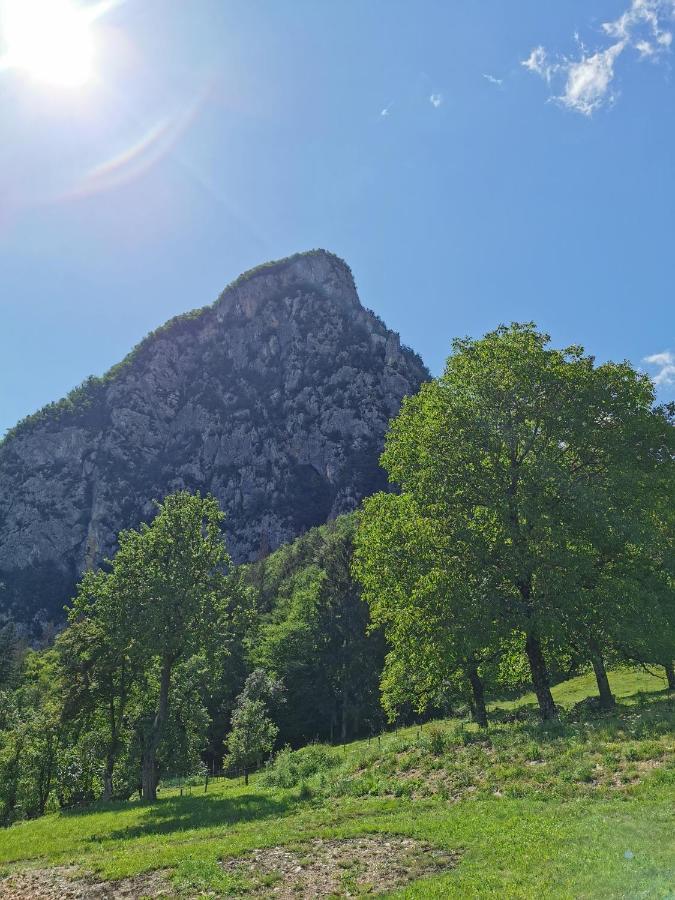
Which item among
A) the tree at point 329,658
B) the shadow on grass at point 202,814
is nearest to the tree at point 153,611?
the shadow on grass at point 202,814

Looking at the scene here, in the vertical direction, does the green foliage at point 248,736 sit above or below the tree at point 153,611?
below

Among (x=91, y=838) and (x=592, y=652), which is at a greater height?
(x=592, y=652)

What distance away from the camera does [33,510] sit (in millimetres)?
191375

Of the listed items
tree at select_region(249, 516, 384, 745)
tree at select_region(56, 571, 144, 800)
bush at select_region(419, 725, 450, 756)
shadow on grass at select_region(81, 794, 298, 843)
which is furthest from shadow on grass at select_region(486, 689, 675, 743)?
tree at select_region(249, 516, 384, 745)

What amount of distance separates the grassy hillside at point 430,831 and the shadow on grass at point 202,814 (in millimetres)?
126

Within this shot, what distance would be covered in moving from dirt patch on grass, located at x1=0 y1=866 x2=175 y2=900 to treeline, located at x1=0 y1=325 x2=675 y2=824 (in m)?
14.4

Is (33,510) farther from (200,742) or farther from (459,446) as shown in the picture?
(459,446)

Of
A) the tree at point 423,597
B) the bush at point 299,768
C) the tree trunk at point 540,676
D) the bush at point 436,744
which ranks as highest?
the tree at point 423,597

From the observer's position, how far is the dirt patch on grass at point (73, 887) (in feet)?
36.7

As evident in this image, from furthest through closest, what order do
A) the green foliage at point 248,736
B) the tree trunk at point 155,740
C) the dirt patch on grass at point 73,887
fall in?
the green foliage at point 248,736 → the tree trunk at point 155,740 → the dirt patch on grass at point 73,887

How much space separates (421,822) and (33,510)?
209 m

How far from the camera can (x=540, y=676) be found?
947 inches

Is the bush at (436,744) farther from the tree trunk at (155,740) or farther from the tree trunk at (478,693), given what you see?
the tree trunk at (155,740)

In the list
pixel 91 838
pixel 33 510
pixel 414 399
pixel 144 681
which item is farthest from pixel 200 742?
pixel 33 510
